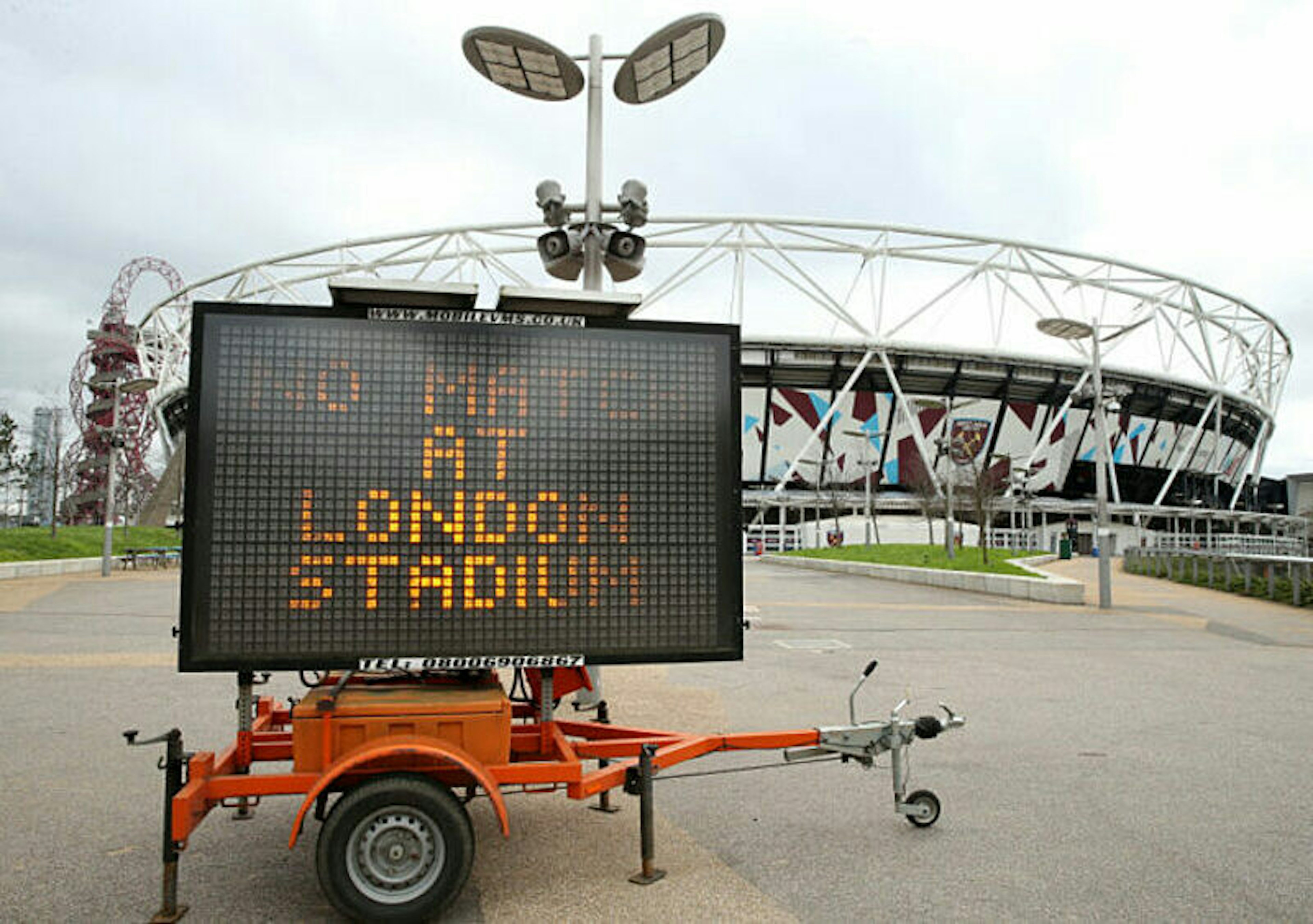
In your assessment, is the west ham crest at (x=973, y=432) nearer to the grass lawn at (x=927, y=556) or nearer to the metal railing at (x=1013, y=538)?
the metal railing at (x=1013, y=538)

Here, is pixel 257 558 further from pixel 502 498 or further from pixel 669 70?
pixel 669 70

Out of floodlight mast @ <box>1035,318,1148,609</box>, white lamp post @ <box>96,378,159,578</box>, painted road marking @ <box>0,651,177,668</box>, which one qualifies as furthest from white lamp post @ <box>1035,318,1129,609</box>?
white lamp post @ <box>96,378,159,578</box>

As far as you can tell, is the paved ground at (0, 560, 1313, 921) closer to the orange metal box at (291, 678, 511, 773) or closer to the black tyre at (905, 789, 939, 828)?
the black tyre at (905, 789, 939, 828)

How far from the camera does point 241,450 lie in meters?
4.60

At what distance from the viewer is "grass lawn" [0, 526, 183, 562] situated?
32031 millimetres

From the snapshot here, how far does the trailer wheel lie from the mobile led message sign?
664 millimetres

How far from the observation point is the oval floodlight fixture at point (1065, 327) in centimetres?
2577

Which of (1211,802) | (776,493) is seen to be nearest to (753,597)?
(1211,802)

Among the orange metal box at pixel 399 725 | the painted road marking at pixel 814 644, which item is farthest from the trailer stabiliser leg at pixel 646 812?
the painted road marking at pixel 814 644

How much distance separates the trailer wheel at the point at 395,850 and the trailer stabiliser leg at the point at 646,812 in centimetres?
87

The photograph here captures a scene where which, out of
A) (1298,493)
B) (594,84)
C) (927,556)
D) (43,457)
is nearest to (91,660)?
(594,84)

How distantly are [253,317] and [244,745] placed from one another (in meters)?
2.07

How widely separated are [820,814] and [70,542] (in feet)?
125

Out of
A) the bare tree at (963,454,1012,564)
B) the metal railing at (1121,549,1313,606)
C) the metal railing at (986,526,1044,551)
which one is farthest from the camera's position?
the metal railing at (986,526,1044,551)
